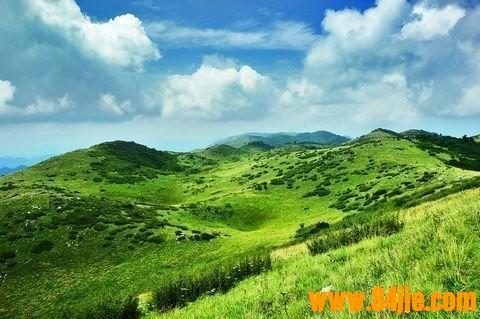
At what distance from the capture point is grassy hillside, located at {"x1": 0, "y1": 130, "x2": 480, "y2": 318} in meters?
39.3

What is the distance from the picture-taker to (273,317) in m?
10.7

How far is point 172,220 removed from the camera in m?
60.8

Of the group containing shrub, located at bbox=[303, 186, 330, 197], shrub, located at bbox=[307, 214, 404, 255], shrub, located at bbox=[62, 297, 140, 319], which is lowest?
shrub, located at bbox=[62, 297, 140, 319]

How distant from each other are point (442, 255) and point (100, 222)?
1935 inches

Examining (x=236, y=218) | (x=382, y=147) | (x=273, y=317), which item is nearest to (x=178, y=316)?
(x=273, y=317)

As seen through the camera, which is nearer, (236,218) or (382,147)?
(236,218)

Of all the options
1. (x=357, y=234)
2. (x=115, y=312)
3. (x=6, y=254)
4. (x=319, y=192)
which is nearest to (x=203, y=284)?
(x=115, y=312)

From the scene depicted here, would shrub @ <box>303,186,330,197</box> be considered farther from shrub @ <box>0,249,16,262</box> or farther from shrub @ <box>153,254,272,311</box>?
shrub @ <box>153,254,272,311</box>

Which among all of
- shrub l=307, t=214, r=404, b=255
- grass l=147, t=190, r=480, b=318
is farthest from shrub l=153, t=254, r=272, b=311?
grass l=147, t=190, r=480, b=318

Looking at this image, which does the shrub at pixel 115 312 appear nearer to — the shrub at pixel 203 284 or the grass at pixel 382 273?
the shrub at pixel 203 284

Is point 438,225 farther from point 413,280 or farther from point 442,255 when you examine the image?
point 413,280

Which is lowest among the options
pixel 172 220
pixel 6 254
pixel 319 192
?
pixel 6 254

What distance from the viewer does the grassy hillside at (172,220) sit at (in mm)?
39312

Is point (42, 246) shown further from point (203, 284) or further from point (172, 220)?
point (203, 284)
